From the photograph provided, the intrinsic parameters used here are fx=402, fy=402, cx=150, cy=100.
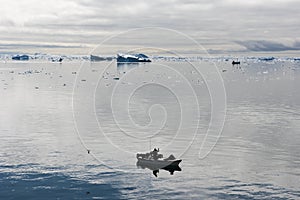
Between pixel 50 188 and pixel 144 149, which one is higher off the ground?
pixel 144 149

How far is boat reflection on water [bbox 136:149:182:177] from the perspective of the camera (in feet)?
136

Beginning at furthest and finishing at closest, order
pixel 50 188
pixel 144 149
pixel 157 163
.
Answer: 1. pixel 144 149
2. pixel 157 163
3. pixel 50 188

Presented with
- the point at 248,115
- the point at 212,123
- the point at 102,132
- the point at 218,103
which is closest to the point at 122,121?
the point at 102,132

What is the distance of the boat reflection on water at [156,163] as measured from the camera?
4138cm

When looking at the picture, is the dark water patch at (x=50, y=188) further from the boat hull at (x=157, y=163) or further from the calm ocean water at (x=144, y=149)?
the boat hull at (x=157, y=163)

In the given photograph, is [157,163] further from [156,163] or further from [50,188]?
[50,188]

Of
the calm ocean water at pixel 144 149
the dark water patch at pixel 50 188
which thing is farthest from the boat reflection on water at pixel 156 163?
the dark water patch at pixel 50 188

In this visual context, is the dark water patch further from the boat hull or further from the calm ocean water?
the boat hull

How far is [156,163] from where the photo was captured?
139 feet

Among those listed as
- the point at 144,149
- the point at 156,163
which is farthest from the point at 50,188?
the point at 144,149

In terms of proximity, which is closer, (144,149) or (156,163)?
(156,163)

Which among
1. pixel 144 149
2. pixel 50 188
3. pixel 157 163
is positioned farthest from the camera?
pixel 144 149

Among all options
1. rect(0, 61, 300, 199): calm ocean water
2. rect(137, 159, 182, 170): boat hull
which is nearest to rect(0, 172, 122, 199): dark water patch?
rect(0, 61, 300, 199): calm ocean water

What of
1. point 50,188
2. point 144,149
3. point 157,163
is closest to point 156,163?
point 157,163
